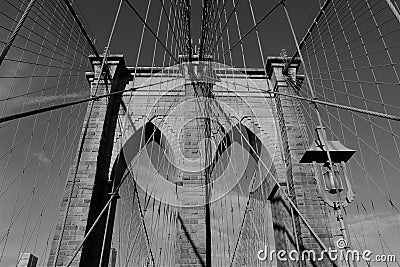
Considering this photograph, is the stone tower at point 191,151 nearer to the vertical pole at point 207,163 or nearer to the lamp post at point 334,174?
the vertical pole at point 207,163

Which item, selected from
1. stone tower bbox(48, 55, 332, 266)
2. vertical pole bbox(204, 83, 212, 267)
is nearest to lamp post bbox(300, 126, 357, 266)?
stone tower bbox(48, 55, 332, 266)

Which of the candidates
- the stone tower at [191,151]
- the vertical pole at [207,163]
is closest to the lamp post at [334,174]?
the stone tower at [191,151]

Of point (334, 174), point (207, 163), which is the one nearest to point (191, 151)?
point (207, 163)

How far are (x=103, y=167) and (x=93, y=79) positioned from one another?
2218mm

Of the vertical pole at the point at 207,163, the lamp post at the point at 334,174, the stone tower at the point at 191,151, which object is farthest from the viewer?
the vertical pole at the point at 207,163

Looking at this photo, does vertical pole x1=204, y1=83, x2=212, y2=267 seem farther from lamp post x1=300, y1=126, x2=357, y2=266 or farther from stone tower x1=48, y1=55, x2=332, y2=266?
lamp post x1=300, y1=126, x2=357, y2=266

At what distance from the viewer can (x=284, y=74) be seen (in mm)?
6633

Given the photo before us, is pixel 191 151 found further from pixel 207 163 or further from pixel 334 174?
pixel 334 174

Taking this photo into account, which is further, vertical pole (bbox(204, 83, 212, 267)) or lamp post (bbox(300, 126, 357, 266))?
vertical pole (bbox(204, 83, 212, 267))

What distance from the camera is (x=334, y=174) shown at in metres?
2.39

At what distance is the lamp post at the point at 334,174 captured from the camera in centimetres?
228

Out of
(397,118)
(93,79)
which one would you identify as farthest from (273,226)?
(93,79)

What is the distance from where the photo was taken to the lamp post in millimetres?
2277

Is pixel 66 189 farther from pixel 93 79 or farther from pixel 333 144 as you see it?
pixel 333 144
